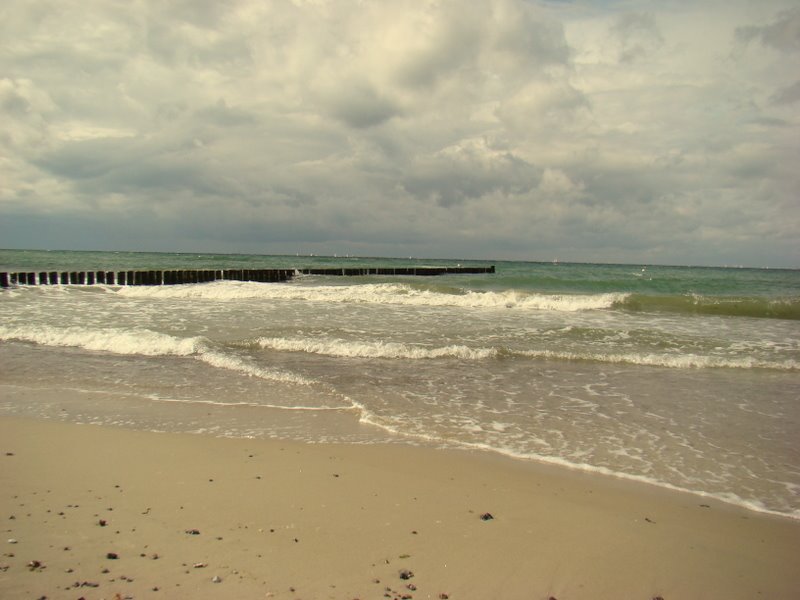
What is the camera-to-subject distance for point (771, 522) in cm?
450

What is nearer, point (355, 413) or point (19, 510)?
point (19, 510)

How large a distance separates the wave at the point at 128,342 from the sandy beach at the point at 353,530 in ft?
16.8

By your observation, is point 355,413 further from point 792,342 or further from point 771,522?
point 792,342

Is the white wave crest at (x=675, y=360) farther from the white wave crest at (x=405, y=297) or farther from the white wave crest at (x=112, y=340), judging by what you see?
the white wave crest at (x=405, y=297)

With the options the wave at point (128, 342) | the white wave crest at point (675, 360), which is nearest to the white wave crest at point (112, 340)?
the wave at point (128, 342)

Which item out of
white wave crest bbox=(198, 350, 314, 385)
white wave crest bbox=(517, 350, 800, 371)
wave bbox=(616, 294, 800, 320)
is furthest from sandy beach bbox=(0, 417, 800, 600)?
wave bbox=(616, 294, 800, 320)

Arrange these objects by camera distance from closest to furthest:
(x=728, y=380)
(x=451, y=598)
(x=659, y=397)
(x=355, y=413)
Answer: (x=451, y=598) → (x=355, y=413) → (x=659, y=397) → (x=728, y=380)

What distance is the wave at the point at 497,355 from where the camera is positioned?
38.3 ft

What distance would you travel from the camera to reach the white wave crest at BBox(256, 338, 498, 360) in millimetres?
11695

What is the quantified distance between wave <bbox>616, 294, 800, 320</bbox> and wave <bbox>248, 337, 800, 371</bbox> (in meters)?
11.4

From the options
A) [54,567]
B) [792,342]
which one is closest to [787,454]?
[54,567]

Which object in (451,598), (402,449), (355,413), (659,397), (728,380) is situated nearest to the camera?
(451,598)

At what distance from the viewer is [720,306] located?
76.2 ft

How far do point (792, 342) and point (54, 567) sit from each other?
17355 millimetres
